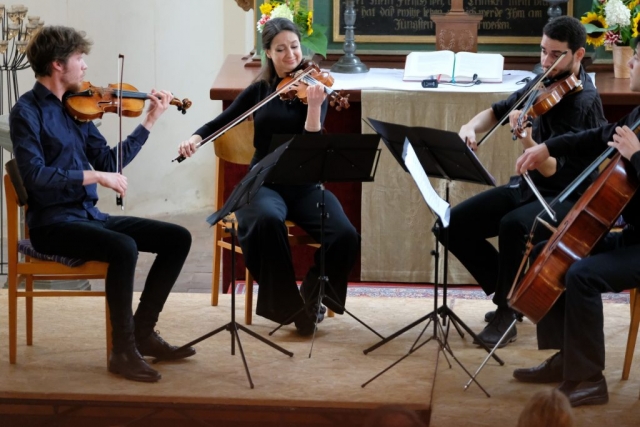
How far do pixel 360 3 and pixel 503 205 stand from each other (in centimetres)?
207

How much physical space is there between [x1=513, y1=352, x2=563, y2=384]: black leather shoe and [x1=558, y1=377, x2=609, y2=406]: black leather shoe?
18 centimetres

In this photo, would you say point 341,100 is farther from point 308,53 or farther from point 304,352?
point 308,53

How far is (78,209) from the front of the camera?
12.7 feet

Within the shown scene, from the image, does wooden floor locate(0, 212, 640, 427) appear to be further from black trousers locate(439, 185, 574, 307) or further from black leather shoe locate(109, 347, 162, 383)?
black trousers locate(439, 185, 574, 307)

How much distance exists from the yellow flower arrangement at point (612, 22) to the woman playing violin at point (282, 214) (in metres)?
1.78

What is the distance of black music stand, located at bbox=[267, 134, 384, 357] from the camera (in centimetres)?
384

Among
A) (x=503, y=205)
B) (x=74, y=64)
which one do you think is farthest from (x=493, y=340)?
(x=74, y=64)

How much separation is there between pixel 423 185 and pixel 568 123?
0.94 meters

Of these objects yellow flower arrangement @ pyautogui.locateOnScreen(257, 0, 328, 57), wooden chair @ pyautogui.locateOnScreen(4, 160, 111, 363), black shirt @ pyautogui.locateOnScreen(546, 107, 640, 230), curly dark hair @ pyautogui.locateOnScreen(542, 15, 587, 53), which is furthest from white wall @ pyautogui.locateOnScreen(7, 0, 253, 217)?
black shirt @ pyautogui.locateOnScreen(546, 107, 640, 230)

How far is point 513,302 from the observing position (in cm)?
351

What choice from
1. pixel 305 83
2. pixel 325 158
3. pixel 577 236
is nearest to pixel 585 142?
pixel 577 236

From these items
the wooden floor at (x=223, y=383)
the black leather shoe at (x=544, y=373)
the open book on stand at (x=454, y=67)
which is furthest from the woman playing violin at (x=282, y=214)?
the open book on stand at (x=454, y=67)

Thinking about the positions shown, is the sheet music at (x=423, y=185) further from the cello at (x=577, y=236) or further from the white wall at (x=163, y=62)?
the white wall at (x=163, y=62)

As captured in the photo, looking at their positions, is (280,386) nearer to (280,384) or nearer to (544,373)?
(280,384)
